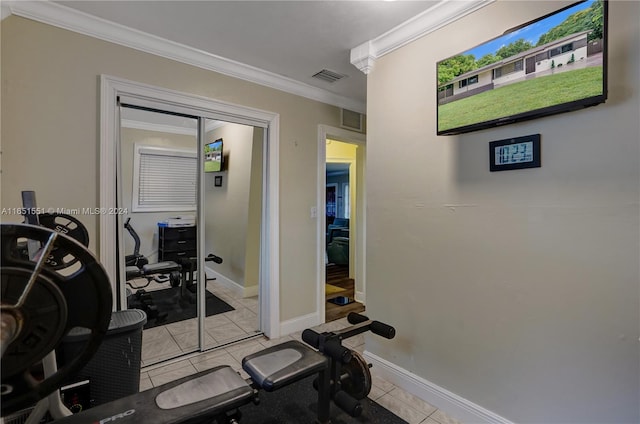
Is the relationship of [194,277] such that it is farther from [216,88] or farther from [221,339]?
[216,88]

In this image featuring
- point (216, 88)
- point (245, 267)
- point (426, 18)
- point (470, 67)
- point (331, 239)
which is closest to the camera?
point (470, 67)

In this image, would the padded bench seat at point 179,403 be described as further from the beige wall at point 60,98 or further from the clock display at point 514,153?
the clock display at point 514,153

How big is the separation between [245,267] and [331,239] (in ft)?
13.1

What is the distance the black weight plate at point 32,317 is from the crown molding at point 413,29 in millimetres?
2279

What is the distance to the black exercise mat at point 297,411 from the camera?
73.9 inches

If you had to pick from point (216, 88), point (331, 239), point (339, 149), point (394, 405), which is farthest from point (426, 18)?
point (331, 239)

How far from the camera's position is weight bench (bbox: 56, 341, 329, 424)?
119cm

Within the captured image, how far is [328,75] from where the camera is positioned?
9.41 feet

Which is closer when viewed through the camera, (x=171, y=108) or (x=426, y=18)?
(x=426, y=18)

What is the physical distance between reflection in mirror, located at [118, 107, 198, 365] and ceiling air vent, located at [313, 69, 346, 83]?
1.20 meters

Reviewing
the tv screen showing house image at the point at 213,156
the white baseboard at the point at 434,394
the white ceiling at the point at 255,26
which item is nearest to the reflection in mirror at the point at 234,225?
the tv screen showing house image at the point at 213,156

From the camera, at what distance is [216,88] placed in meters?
2.59

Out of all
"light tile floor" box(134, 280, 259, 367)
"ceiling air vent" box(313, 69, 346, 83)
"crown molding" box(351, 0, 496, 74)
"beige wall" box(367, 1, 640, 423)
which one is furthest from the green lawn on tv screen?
"light tile floor" box(134, 280, 259, 367)

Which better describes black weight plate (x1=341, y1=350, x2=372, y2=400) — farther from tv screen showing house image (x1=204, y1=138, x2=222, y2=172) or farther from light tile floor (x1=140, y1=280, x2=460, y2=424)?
tv screen showing house image (x1=204, y1=138, x2=222, y2=172)
